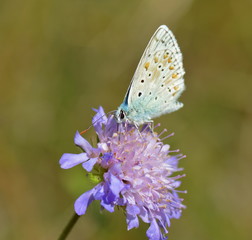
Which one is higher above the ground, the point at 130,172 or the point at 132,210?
the point at 130,172


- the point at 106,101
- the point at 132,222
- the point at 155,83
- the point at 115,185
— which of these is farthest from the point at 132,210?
the point at 106,101

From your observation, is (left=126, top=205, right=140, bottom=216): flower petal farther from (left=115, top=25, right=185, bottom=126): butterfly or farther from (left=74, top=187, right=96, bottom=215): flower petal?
(left=115, top=25, right=185, bottom=126): butterfly

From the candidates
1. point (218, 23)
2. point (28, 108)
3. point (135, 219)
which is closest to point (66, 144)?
point (28, 108)

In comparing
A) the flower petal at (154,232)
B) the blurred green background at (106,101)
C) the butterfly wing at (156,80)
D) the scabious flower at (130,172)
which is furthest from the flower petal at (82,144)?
the blurred green background at (106,101)

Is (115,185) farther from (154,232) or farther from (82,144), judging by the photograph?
(154,232)

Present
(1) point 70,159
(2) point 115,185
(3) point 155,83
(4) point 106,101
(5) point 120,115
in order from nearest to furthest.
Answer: (2) point 115,185
(1) point 70,159
(5) point 120,115
(3) point 155,83
(4) point 106,101

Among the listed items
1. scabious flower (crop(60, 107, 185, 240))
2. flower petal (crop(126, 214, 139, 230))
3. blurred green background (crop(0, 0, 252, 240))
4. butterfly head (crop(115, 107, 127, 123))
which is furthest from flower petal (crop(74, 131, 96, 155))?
blurred green background (crop(0, 0, 252, 240))

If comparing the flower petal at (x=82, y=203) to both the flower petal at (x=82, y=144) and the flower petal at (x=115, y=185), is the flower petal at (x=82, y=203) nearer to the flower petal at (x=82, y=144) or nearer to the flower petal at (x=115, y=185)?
the flower petal at (x=115, y=185)
